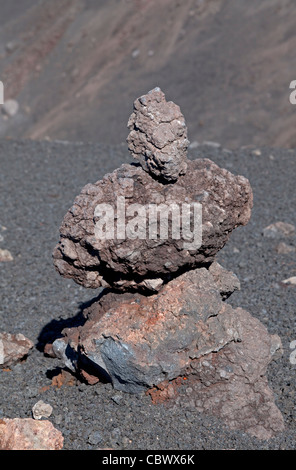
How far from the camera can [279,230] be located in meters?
13.5

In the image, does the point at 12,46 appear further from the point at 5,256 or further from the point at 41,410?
the point at 41,410

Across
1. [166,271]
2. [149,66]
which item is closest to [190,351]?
[166,271]

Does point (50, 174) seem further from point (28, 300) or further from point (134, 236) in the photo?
point (134, 236)

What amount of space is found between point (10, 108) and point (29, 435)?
91.7 ft

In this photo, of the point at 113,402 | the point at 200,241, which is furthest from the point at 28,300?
the point at 200,241

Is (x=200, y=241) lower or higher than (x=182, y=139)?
lower

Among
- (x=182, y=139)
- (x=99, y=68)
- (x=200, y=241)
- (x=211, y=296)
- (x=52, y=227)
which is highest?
(x=99, y=68)

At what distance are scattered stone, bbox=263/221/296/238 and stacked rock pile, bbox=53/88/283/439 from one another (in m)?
6.04

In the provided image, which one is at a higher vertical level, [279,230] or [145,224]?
[279,230]

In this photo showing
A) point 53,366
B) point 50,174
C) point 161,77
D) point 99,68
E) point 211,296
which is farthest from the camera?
point 99,68

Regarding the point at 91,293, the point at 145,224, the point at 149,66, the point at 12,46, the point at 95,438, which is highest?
the point at 149,66

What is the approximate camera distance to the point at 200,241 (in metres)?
7.08

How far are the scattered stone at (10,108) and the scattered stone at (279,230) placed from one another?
867 inches

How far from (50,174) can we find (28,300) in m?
6.47
